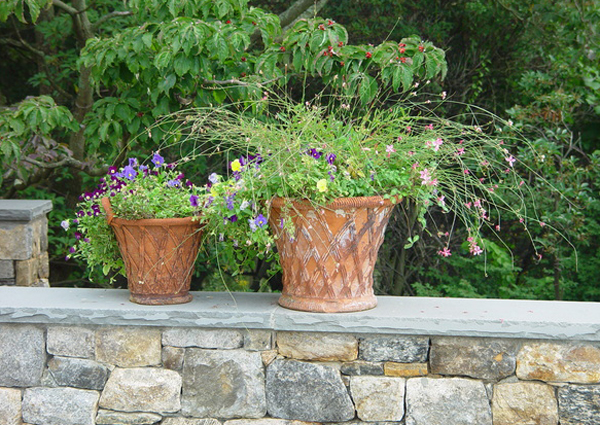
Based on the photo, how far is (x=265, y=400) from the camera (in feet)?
6.22

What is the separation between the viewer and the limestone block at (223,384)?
189 centimetres

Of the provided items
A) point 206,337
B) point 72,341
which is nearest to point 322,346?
point 206,337

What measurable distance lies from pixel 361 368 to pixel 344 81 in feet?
4.05

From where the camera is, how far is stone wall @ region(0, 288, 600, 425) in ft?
6.07

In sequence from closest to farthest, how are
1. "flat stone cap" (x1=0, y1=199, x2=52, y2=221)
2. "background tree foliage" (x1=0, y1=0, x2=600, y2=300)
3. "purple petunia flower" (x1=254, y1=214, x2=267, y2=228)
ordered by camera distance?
"purple petunia flower" (x1=254, y1=214, x2=267, y2=228) → "background tree foliage" (x1=0, y1=0, x2=600, y2=300) → "flat stone cap" (x1=0, y1=199, x2=52, y2=221)

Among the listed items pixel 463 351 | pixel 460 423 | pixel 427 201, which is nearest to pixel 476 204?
pixel 427 201

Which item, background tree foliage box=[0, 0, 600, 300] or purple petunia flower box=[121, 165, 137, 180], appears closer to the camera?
purple petunia flower box=[121, 165, 137, 180]

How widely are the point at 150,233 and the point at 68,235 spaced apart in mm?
2857

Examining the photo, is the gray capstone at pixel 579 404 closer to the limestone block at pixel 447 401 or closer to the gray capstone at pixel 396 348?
the limestone block at pixel 447 401

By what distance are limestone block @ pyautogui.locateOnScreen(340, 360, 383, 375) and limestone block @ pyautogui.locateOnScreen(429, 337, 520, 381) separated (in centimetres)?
15

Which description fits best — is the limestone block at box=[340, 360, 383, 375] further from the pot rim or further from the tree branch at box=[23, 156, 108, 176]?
the tree branch at box=[23, 156, 108, 176]

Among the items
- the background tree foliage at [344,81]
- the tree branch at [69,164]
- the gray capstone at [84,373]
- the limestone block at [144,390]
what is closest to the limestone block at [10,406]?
the gray capstone at [84,373]

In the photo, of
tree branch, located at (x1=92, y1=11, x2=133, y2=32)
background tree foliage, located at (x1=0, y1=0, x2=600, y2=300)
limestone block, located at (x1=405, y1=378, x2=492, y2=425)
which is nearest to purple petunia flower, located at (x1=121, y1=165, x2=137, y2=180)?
background tree foliage, located at (x1=0, y1=0, x2=600, y2=300)

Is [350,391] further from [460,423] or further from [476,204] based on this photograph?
[476,204]
